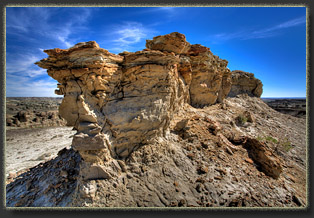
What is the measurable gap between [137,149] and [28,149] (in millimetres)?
13144

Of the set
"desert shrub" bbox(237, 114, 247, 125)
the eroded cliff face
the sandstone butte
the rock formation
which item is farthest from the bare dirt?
the rock formation

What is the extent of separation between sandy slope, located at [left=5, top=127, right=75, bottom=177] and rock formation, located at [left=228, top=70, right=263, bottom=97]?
57.5 feet

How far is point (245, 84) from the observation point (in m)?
16.3

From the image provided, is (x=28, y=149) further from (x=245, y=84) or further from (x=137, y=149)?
(x=245, y=84)

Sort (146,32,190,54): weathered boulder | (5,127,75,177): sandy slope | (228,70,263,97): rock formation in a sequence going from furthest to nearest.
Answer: (228,70,263,97): rock formation → (5,127,75,177): sandy slope → (146,32,190,54): weathered boulder

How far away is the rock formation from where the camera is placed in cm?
1596

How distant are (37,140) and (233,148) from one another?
1831 centimetres

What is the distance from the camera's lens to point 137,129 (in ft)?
17.9

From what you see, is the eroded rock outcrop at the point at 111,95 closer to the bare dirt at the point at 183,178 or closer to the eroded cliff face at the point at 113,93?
the eroded cliff face at the point at 113,93

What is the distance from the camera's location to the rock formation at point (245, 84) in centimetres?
1596

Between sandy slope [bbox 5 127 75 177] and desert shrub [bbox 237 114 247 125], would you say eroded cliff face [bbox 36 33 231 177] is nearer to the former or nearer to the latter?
desert shrub [bbox 237 114 247 125]

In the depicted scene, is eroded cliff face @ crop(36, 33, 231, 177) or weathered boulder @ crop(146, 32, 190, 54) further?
weathered boulder @ crop(146, 32, 190, 54)

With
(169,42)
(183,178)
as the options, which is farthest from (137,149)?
(169,42)

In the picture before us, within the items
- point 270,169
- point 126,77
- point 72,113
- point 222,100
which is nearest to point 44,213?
point 72,113
